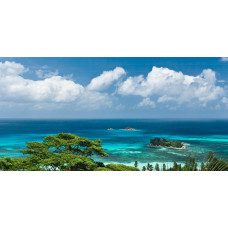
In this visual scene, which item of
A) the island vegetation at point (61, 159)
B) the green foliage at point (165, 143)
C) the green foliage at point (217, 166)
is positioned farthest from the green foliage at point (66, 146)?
the green foliage at point (217, 166)

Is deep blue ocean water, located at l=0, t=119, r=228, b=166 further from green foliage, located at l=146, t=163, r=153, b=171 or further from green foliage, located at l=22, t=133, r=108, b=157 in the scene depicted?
green foliage, located at l=22, t=133, r=108, b=157

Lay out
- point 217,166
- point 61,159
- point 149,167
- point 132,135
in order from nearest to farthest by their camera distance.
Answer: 1. point 61,159
2. point 217,166
3. point 149,167
4. point 132,135

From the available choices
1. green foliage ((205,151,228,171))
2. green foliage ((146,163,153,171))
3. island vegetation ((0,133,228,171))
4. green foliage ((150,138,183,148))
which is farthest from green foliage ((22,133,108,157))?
green foliage ((205,151,228,171))

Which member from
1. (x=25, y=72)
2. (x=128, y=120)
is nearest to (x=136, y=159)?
(x=128, y=120)

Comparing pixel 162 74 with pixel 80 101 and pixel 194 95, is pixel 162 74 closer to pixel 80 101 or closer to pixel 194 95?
pixel 194 95

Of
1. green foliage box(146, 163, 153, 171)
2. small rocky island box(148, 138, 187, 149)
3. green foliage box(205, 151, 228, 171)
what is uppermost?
small rocky island box(148, 138, 187, 149)

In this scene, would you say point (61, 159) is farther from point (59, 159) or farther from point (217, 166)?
point (217, 166)

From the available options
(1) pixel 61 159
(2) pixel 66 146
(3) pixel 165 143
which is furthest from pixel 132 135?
(1) pixel 61 159
